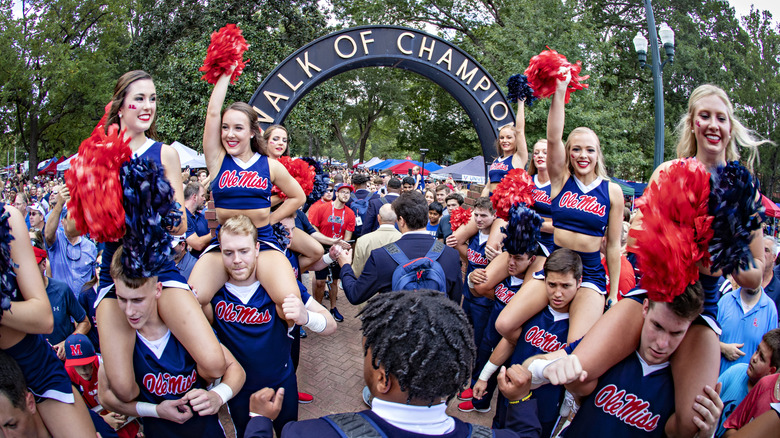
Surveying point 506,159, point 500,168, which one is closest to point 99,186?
point 500,168

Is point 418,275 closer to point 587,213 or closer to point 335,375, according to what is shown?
point 587,213

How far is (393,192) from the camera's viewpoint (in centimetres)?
870

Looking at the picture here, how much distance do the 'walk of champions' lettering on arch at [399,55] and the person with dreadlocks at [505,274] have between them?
13.5ft

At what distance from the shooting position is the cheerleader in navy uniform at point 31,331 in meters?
2.00

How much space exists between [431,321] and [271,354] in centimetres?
183

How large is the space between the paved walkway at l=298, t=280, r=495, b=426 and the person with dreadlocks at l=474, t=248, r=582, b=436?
4.66ft

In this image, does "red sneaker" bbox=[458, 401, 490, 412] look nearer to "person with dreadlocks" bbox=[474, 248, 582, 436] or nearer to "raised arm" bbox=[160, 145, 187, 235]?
"person with dreadlocks" bbox=[474, 248, 582, 436]

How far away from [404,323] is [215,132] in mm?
2613

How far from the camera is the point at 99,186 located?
210cm

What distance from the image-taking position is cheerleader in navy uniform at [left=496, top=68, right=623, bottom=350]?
123 inches

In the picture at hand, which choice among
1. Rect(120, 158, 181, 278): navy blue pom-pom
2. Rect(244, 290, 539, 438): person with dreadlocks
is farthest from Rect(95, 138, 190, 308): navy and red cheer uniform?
Rect(244, 290, 539, 438): person with dreadlocks

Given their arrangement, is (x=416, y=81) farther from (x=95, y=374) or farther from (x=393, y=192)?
(x=95, y=374)

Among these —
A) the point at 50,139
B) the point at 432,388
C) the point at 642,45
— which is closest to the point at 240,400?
the point at 432,388

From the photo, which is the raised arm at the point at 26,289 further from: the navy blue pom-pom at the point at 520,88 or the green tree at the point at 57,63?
the green tree at the point at 57,63
